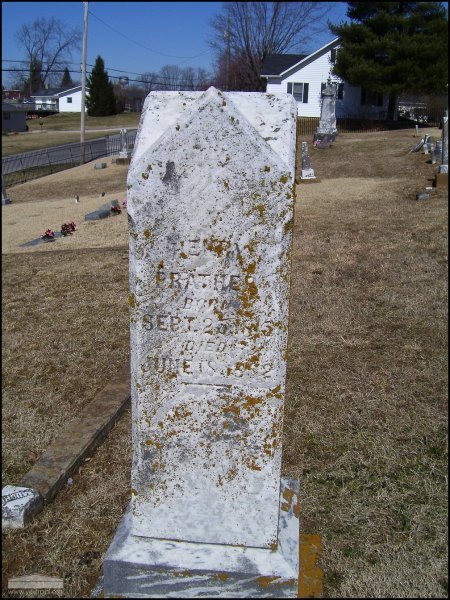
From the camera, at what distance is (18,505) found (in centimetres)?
299

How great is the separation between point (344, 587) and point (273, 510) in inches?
23.4

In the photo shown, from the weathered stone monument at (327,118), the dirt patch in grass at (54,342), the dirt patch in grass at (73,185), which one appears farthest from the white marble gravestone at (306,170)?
the dirt patch in grass at (54,342)

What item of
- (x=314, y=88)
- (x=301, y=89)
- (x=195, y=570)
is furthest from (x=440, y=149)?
(x=301, y=89)

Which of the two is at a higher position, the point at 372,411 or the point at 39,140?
the point at 39,140

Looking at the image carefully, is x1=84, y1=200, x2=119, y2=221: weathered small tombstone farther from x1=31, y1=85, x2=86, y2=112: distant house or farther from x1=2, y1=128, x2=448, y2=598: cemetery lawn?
x1=31, y1=85, x2=86, y2=112: distant house

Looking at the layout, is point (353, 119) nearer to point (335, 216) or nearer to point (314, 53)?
point (314, 53)

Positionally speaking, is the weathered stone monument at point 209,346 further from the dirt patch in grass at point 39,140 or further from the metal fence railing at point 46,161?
the dirt patch in grass at point 39,140

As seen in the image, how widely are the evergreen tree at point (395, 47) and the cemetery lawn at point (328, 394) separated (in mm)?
17348

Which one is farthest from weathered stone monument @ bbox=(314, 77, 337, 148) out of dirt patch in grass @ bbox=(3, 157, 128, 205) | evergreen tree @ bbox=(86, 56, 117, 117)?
evergreen tree @ bbox=(86, 56, 117, 117)

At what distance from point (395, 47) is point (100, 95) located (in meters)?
30.0

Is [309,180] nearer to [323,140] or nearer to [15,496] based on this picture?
[323,140]

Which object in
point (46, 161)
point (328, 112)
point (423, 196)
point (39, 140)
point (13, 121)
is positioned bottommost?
point (423, 196)

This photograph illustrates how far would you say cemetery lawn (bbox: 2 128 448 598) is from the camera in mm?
2789

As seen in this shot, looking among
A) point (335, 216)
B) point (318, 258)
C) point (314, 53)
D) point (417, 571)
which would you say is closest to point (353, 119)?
point (314, 53)
